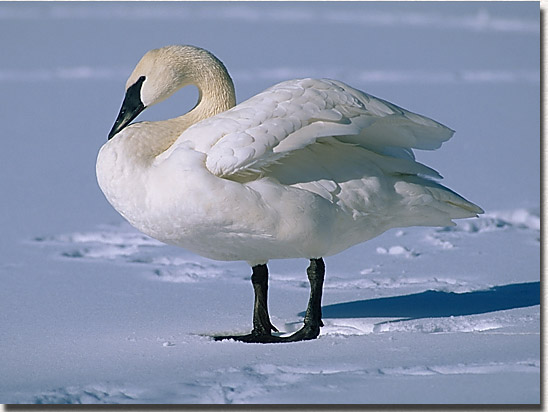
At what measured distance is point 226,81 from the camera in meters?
4.57

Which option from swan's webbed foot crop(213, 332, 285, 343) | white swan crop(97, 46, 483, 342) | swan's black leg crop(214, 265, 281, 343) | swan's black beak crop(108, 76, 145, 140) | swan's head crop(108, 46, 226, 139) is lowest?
swan's webbed foot crop(213, 332, 285, 343)

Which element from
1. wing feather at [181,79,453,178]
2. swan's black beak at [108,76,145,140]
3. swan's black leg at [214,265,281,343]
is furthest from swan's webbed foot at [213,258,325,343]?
swan's black beak at [108,76,145,140]

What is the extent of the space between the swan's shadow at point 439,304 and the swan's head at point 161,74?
1.18 m

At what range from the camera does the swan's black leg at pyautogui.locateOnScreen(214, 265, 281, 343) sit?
4.28 m

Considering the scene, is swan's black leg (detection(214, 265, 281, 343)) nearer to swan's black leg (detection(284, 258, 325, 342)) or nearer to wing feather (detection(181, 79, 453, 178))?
swan's black leg (detection(284, 258, 325, 342))

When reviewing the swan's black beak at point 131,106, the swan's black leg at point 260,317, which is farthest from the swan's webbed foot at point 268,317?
the swan's black beak at point 131,106

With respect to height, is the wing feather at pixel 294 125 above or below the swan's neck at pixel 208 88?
below

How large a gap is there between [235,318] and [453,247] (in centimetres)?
172

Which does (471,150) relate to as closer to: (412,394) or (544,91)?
Result: (544,91)

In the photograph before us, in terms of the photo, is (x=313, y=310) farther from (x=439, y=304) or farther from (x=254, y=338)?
(x=439, y=304)

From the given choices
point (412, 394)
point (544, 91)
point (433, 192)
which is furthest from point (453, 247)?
point (412, 394)

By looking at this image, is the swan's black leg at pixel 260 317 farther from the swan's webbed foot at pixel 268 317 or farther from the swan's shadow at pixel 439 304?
the swan's shadow at pixel 439 304

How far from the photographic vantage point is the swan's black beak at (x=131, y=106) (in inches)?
179

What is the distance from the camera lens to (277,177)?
403cm
